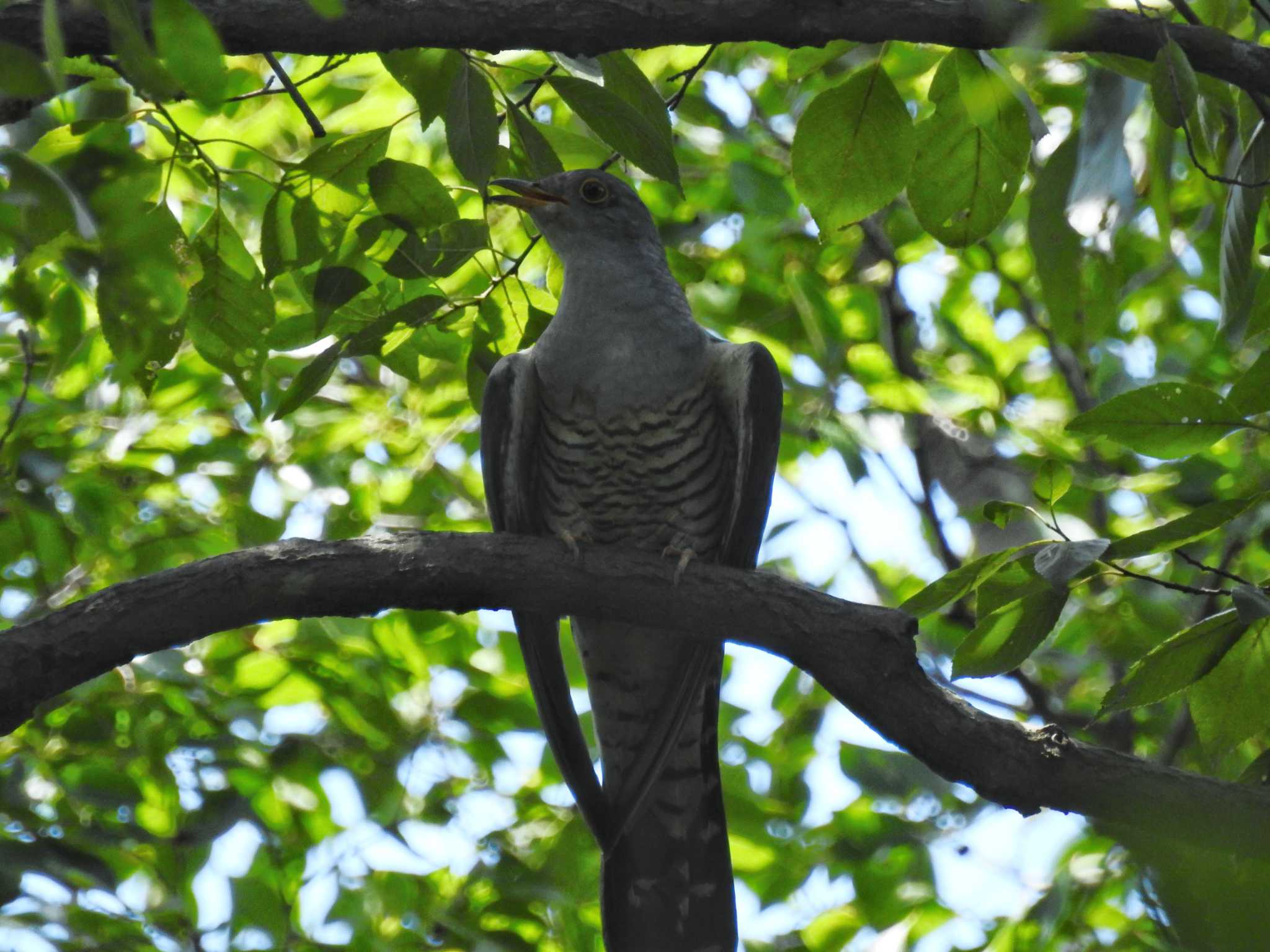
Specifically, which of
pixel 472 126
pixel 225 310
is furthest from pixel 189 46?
pixel 225 310

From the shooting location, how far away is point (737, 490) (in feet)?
11.5

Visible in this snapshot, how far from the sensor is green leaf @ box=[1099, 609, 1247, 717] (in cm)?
213

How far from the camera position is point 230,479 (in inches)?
196

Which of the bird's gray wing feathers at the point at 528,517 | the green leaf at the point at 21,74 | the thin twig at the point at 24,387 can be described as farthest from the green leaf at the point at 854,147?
the thin twig at the point at 24,387

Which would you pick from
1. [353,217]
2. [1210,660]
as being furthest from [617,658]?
[1210,660]

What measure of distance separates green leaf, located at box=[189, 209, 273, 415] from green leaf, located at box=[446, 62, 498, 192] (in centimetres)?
71

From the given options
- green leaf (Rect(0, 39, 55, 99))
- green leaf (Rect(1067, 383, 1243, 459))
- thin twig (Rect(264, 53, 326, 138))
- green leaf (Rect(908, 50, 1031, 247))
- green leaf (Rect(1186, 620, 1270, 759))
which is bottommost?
green leaf (Rect(1186, 620, 1270, 759))

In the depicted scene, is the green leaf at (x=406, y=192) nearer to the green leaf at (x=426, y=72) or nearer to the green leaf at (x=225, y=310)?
the green leaf at (x=426, y=72)

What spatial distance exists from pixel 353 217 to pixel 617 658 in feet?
5.78

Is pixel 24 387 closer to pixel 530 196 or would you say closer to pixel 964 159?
pixel 530 196

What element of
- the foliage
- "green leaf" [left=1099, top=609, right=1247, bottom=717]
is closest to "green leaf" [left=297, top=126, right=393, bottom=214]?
the foliage

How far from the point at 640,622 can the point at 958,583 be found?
806mm

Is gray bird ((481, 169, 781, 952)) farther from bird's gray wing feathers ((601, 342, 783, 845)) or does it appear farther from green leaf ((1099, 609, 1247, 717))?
green leaf ((1099, 609, 1247, 717))

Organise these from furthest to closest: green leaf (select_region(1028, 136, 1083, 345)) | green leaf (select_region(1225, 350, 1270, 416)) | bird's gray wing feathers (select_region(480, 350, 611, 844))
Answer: bird's gray wing feathers (select_region(480, 350, 611, 844)), green leaf (select_region(1028, 136, 1083, 345)), green leaf (select_region(1225, 350, 1270, 416))
